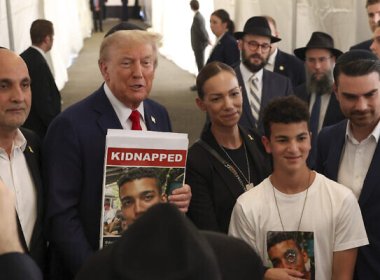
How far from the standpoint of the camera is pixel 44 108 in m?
5.44

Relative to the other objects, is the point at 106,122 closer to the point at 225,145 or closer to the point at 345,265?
the point at 225,145

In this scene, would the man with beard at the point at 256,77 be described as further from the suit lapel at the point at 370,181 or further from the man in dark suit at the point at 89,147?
the man in dark suit at the point at 89,147

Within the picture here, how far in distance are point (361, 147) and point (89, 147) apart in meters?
1.01

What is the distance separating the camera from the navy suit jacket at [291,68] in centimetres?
473

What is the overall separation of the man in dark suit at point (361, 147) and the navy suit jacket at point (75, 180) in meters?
0.88

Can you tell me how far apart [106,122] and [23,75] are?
327 mm

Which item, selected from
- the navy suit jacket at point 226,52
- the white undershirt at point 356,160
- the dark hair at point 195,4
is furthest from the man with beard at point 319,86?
the dark hair at point 195,4

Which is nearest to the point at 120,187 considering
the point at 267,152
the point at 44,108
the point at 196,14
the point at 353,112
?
the point at 267,152

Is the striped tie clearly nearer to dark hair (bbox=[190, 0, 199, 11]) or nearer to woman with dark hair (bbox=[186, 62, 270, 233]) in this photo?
woman with dark hair (bbox=[186, 62, 270, 233])

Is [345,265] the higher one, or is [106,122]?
[106,122]

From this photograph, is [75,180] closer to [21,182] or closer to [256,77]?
[21,182]

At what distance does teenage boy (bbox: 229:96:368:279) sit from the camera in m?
2.11

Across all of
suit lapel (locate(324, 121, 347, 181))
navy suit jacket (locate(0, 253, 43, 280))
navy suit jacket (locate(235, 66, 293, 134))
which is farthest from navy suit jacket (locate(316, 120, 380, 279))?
navy suit jacket (locate(235, 66, 293, 134))

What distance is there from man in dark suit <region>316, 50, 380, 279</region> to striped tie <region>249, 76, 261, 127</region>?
1.52 m
